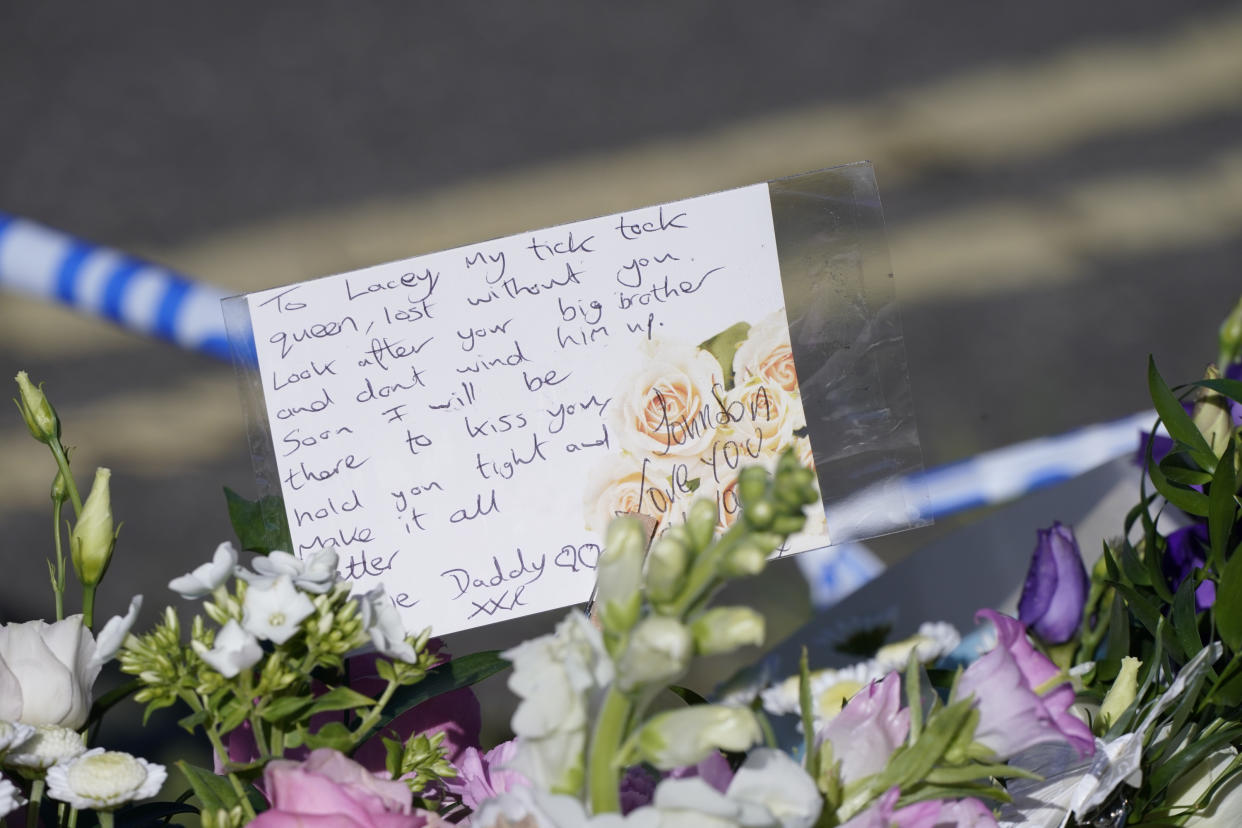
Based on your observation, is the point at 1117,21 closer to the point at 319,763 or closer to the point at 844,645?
the point at 844,645

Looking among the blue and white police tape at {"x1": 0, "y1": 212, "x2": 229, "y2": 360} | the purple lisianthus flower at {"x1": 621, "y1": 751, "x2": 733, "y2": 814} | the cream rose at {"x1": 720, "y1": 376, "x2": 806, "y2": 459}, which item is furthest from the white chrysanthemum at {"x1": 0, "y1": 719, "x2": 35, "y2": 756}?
the blue and white police tape at {"x1": 0, "y1": 212, "x2": 229, "y2": 360}

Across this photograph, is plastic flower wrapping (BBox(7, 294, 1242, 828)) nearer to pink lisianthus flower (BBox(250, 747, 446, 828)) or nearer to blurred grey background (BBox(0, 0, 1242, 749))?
pink lisianthus flower (BBox(250, 747, 446, 828))

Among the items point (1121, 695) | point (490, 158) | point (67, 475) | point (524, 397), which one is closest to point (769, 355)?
point (524, 397)

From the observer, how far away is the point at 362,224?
1834 mm

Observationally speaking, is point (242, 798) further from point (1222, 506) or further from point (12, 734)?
point (1222, 506)

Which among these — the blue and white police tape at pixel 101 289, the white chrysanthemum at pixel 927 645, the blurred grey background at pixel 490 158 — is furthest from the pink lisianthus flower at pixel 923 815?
the blue and white police tape at pixel 101 289

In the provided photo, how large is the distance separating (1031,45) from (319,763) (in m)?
2.00

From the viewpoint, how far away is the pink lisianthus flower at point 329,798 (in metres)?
0.33

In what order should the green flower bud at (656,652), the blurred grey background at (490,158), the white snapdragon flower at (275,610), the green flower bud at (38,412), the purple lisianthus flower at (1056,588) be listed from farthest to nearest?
the blurred grey background at (490,158) < the purple lisianthus flower at (1056,588) < the green flower bud at (38,412) < the white snapdragon flower at (275,610) < the green flower bud at (656,652)

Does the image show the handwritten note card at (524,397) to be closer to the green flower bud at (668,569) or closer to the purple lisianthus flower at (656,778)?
the purple lisianthus flower at (656,778)

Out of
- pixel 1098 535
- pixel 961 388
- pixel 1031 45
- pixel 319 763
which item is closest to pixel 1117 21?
pixel 1031 45

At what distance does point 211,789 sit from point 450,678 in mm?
101

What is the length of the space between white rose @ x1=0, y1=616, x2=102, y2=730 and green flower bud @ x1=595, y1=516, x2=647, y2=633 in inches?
9.1

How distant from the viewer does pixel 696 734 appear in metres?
0.27
